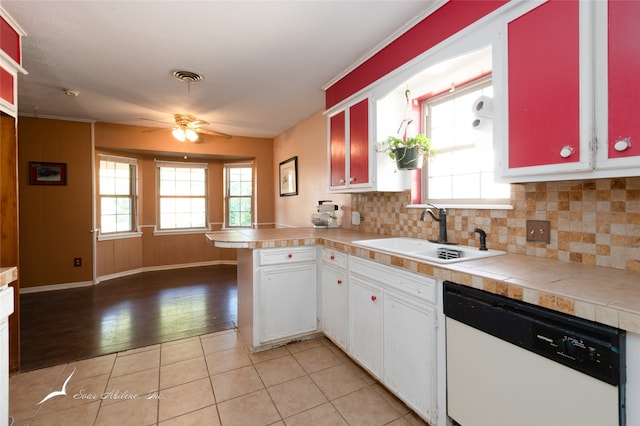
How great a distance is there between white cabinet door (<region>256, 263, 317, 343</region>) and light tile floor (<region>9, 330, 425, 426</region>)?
0.17 metres

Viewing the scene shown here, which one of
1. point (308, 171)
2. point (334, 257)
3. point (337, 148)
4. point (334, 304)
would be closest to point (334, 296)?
point (334, 304)

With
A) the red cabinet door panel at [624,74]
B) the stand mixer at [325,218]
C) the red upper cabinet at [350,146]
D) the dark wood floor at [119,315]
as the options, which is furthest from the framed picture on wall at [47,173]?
the red cabinet door panel at [624,74]

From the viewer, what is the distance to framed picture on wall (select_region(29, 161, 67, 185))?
162 inches

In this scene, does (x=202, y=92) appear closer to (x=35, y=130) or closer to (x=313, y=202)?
→ (x=313, y=202)

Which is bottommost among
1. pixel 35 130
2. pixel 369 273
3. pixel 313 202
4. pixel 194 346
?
pixel 194 346

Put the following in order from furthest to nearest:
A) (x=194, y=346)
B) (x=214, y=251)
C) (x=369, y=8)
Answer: (x=214, y=251) < (x=194, y=346) < (x=369, y=8)

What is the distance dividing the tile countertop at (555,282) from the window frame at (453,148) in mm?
409

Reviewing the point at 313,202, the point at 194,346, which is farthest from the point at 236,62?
the point at 194,346

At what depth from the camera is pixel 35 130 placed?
413 centimetres

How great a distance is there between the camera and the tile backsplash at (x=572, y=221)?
129cm

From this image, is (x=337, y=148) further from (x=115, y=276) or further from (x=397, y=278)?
(x=115, y=276)

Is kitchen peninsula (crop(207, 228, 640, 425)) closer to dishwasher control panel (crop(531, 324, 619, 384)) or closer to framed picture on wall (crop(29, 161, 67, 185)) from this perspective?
dishwasher control panel (crop(531, 324, 619, 384))

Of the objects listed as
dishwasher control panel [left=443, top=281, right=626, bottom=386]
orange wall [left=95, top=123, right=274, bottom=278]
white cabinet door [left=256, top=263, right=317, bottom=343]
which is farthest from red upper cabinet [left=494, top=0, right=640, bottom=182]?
orange wall [left=95, top=123, right=274, bottom=278]

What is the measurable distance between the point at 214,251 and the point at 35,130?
3.22 metres
